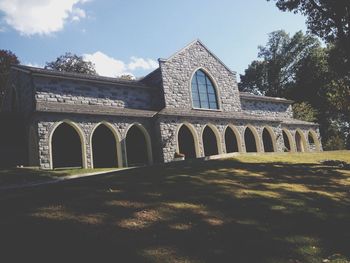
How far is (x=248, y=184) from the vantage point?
478 inches

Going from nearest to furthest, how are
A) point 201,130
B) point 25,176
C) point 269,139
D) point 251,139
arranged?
point 25,176 → point 201,130 → point 251,139 → point 269,139

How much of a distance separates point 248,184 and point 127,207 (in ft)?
17.0

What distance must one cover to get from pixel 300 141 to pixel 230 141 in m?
11.9

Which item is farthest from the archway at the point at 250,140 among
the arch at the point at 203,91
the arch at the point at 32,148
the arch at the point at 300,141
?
the arch at the point at 32,148

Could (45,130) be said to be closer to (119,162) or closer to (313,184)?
(119,162)

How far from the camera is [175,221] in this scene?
7.96 metres

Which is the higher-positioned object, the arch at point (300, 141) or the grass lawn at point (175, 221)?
the arch at point (300, 141)

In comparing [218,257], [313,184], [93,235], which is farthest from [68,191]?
[313,184]

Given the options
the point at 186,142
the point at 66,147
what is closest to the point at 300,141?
the point at 186,142

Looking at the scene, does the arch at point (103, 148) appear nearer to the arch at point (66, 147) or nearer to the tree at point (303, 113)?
the arch at point (66, 147)

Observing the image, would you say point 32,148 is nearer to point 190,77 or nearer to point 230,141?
point 190,77

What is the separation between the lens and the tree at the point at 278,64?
174ft

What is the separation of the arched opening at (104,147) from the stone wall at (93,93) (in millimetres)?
1990

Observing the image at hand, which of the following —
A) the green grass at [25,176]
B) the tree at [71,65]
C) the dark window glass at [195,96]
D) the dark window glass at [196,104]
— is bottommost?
the green grass at [25,176]
